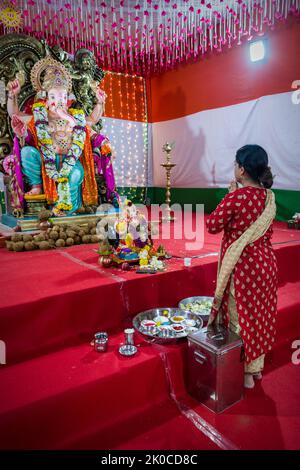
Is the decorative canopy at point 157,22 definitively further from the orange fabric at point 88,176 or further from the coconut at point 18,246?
the coconut at point 18,246

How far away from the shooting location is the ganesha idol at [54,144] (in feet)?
13.1

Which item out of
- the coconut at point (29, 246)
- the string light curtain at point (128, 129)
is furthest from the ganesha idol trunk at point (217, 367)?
the string light curtain at point (128, 129)

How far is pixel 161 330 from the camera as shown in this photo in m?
2.26

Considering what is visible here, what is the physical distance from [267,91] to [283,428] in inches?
190

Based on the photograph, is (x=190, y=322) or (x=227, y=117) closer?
(x=190, y=322)

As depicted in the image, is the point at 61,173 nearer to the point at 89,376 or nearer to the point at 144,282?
the point at 144,282

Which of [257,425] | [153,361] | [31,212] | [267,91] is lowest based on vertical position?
[257,425]

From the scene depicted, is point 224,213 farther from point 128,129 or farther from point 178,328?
point 128,129

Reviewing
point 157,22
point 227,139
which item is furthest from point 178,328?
point 157,22

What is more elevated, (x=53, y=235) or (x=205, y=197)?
(x=205, y=197)

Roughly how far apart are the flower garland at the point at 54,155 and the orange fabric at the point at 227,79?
302cm

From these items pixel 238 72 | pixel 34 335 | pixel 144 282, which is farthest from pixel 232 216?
pixel 238 72

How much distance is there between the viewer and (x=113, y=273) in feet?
8.81

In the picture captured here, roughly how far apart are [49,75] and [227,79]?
10.4ft
